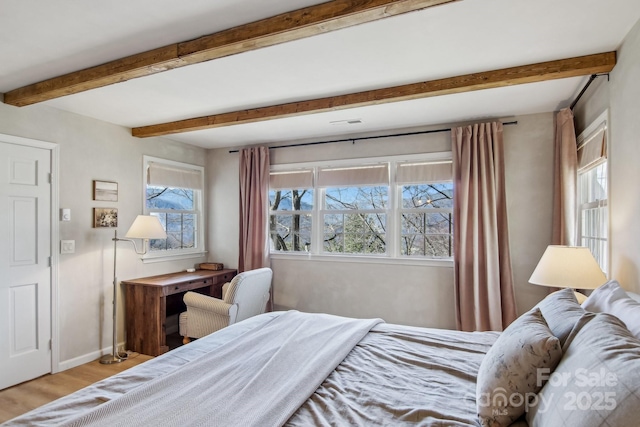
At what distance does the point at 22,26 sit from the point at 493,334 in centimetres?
325

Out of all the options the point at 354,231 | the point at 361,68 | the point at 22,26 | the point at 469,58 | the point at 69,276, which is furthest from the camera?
the point at 354,231

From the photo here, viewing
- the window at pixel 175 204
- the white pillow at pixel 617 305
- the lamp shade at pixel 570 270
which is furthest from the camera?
the window at pixel 175 204

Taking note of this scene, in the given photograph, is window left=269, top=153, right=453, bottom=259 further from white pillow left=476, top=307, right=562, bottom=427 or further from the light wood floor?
white pillow left=476, top=307, right=562, bottom=427

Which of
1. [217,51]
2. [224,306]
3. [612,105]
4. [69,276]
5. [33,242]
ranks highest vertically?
[217,51]

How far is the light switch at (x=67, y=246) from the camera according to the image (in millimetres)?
3280

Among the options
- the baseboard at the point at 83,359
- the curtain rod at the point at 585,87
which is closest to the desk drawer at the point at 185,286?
the baseboard at the point at 83,359

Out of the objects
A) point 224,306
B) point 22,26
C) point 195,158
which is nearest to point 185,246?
point 195,158

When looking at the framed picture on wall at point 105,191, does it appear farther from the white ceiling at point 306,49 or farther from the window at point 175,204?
the white ceiling at point 306,49

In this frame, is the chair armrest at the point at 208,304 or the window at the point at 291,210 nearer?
the chair armrest at the point at 208,304

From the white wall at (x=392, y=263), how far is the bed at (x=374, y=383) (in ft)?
6.07

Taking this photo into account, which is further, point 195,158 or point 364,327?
point 195,158

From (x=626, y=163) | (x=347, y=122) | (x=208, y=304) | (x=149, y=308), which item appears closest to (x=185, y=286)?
(x=149, y=308)

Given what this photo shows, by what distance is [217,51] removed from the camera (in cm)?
198

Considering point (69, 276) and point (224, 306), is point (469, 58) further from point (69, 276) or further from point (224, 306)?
point (69, 276)
